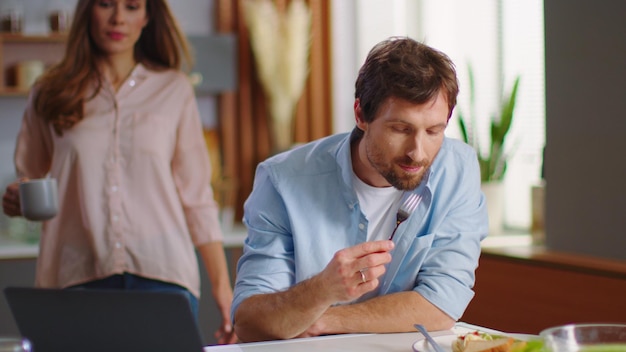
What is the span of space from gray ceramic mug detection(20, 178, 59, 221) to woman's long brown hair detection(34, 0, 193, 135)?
0.21 meters

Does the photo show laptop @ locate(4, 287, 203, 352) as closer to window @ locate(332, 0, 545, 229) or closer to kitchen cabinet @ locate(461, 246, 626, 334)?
kitchen cabinet @ locate(461, 246, 626, 334)

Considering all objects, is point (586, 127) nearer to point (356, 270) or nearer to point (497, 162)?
point (497, 162)

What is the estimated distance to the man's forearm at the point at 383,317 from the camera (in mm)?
1899

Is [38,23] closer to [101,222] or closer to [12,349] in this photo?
[101,222]

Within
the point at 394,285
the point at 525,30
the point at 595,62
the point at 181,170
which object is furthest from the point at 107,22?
the point at 525,30

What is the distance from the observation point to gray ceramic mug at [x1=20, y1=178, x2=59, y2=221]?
2.36m

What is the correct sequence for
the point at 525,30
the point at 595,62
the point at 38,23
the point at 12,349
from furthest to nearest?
the point at 38,23, the point at 525,30, the point at 595,62, the point at 12,349

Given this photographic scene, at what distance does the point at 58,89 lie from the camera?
2.54 metres

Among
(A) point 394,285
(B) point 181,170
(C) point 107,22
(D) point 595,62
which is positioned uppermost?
(C) point 107,22

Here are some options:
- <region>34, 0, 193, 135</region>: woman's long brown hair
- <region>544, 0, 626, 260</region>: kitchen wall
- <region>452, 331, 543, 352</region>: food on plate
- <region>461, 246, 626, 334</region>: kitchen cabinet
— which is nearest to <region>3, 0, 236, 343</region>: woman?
<region>34, 0, 193, 135</region>: woman's long brown hair

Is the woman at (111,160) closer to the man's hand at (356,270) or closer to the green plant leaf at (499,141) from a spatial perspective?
the man's hand at (356,270)

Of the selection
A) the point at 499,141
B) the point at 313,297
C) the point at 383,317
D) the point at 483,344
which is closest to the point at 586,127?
the point at 499,141

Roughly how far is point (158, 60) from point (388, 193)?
966 mm

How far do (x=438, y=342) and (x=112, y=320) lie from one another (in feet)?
2.23
